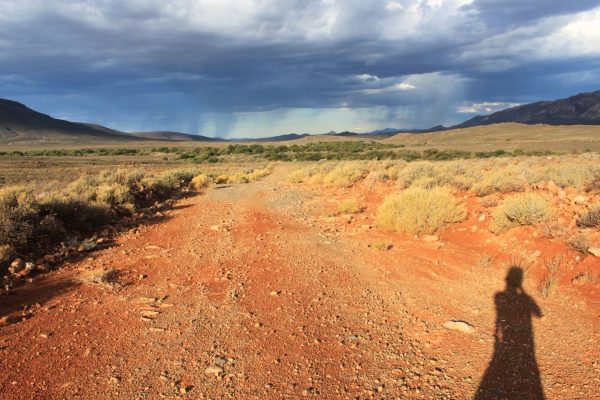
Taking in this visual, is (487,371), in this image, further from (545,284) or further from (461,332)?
(545,284)

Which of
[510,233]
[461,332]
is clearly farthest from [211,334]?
[510,233]

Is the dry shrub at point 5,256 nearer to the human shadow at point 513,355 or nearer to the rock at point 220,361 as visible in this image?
the rock at point 220,361

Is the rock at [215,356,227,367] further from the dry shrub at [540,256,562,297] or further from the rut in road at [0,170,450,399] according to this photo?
the dry shrub at [540,256,562,297]

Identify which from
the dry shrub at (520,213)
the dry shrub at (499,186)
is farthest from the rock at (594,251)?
the dry shrub at (499,186)

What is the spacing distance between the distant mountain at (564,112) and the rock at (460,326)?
157741 mm

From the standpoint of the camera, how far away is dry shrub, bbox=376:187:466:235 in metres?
8.73

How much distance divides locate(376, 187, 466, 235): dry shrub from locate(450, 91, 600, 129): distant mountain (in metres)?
153

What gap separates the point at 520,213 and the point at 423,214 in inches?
73.7

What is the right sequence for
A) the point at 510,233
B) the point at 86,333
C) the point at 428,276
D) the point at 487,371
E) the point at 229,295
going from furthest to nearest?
the point at 510,233 → the point at 428,276 → the point at 229,295 → the point at 86,333 → the point at 487,371

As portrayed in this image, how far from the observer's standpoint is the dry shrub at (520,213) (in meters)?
7.58

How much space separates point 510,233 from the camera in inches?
305

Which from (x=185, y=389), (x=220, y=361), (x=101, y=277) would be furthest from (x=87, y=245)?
(x=185, y=389)

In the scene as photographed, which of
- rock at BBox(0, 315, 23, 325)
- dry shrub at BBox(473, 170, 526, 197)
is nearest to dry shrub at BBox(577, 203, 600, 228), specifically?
dry shrub at BBox(473, 170, 526, 197)

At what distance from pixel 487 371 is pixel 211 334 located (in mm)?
2885
